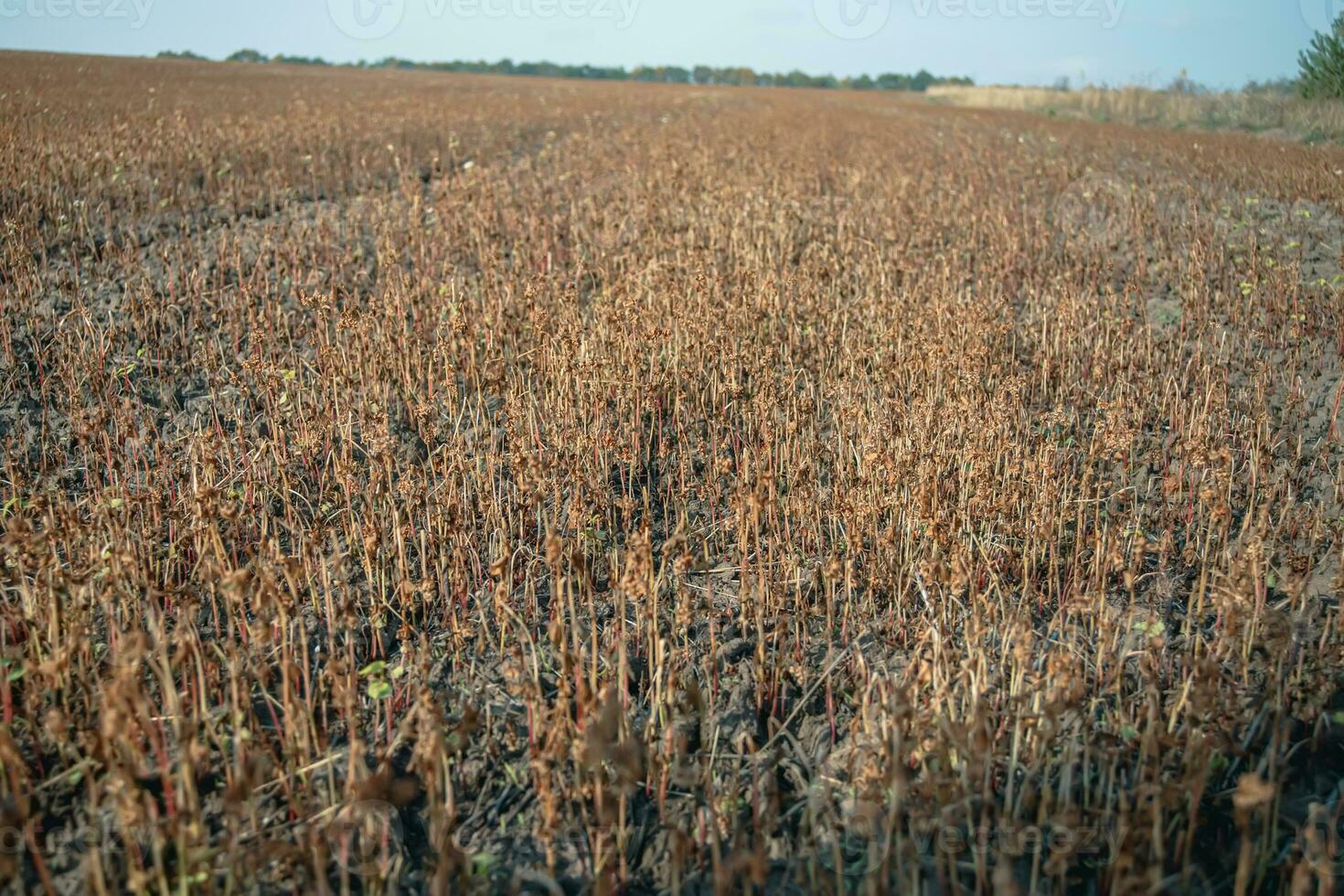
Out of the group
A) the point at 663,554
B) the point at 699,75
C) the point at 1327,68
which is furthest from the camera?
the point at 699,75

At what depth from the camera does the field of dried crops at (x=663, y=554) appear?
2420 millimetres

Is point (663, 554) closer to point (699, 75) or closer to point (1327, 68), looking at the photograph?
point (1327, 68)

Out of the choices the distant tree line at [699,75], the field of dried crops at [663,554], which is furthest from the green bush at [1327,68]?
the distant tree line at [699,75]

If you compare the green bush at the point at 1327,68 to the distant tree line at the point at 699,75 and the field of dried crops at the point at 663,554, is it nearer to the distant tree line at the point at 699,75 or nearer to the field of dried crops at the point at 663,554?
the field of dried crops at the point at 663,554

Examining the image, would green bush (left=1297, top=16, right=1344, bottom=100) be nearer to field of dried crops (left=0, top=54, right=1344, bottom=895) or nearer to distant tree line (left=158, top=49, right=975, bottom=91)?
field of dried crops (left=0, top=54, right=1344, bottom=895)

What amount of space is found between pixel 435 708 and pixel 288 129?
1438 cm

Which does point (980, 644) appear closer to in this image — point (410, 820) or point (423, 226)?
point (410, 820)

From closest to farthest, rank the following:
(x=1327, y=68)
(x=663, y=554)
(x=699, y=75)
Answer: (x=663, y=554)
(x=1327, y=68)
(x=699, y=75)

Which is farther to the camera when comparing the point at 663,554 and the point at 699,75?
the point at 699,75

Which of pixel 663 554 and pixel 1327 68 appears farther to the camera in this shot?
pixel 1327 68

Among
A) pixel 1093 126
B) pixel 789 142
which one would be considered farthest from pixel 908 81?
pixel 789 142

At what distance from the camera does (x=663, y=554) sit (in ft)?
10.6

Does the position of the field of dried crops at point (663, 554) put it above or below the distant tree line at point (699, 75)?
below

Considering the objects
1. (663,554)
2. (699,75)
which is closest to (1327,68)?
(663,554)
